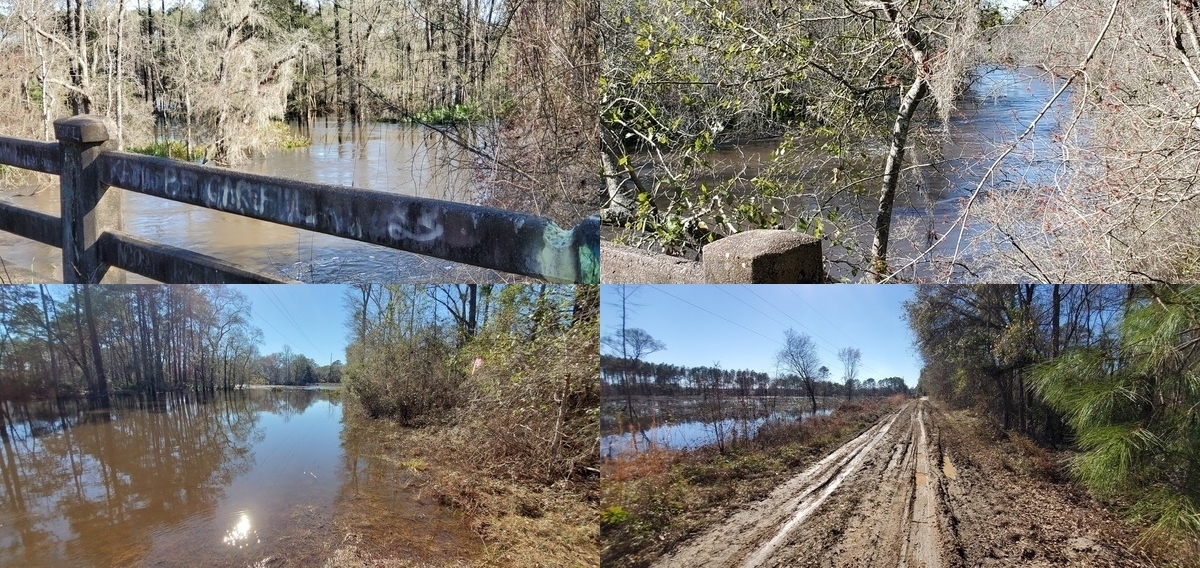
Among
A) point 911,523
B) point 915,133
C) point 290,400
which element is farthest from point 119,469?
point 915,133

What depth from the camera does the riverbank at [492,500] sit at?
2109 mm

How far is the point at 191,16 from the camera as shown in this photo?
2.49 m

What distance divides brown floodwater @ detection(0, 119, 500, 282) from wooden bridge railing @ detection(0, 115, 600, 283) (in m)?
0.11

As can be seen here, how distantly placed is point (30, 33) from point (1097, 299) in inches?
137

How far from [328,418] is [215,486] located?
35 centimetres

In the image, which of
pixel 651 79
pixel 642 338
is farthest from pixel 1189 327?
pixel 651 79

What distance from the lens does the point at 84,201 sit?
2.39 metres

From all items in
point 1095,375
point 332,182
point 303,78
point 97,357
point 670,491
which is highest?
point 303,78

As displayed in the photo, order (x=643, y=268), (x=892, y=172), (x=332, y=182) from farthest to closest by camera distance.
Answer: (x=892, y=172)
(x=332, y=182)
(x=643, y=268)

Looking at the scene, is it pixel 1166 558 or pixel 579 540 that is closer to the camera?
pixel 1166 558

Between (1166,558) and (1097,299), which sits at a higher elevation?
(1097,299)

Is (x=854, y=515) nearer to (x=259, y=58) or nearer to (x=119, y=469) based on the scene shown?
(x=119, y=469)

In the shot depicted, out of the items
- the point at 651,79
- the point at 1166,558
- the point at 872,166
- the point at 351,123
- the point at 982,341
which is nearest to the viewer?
the point at 1166,558

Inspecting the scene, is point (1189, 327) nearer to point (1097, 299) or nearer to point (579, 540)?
point (1097, 299)
